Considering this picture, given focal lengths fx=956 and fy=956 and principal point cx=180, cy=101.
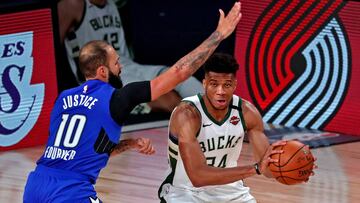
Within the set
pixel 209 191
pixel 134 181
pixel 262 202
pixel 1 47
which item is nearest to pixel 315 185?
pixel 262 202

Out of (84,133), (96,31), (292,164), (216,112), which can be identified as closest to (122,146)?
(84,133)

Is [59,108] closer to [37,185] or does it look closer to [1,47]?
[37,185]

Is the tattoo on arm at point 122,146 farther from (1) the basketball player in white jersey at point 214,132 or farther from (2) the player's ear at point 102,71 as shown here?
(2) the player's ear at point 102,71

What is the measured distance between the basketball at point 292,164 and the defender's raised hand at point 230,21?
0.78 metres

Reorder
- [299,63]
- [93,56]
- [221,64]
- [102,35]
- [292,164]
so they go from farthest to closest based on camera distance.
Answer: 1. [102,35]
2. [299,63]
3. [221,64]
4. [292,164]
5. [93,56]

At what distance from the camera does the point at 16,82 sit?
10.6m

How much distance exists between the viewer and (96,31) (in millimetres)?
11984

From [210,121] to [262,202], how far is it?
2153 millimetres

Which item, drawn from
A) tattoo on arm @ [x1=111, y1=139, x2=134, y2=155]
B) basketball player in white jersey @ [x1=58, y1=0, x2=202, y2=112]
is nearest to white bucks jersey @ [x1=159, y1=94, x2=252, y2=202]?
tattoo on arm @ [x1=111, y1=139, x2=134, y2=155]

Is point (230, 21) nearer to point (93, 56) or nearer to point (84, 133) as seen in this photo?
point (93, 56)

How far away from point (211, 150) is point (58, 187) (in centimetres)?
137

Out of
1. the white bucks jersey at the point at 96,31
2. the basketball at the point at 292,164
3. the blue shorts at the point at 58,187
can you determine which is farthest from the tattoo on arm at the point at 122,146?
the white bucks jersey at the point at 96,31

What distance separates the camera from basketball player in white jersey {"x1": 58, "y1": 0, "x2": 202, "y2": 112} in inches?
456

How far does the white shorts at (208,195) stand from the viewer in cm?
640
